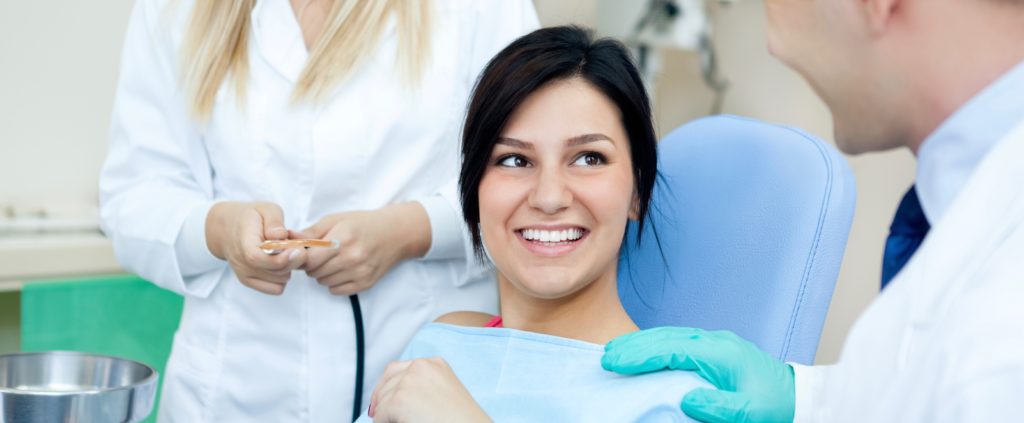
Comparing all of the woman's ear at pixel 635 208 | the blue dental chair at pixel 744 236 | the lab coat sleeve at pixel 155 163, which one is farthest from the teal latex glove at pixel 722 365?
the lab coat sleeve at pixel 155 163

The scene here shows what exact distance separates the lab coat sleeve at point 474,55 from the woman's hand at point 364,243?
0.03 m

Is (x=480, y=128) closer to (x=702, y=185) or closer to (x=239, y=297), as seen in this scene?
(x=702, y=185)

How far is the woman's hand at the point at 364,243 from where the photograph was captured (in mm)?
1570

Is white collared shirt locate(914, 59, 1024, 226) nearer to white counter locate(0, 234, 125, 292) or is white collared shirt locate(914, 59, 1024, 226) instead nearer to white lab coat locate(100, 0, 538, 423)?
white lab coat locate(100, 0, 538, 423)

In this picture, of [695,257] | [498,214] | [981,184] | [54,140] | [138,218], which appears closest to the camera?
[981,184]

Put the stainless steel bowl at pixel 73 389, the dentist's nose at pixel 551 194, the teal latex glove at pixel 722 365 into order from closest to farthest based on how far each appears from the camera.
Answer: the stainless steel bowl at pixel 73 389 < the teal latex glove at pixel 722 365 < the dentist's nose at pixel 551 194

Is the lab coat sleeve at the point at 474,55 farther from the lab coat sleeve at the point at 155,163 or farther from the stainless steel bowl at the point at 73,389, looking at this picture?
the stainless steel bowl at the point at 73,389

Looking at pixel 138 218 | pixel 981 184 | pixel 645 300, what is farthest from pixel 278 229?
pixel 981 184

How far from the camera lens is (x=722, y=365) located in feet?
4.34

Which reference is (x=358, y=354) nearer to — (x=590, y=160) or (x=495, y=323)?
(x=495, y=323)

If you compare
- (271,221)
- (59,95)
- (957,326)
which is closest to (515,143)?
(271,221)

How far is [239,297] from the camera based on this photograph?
171cm

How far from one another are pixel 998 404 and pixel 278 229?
3.38 feet

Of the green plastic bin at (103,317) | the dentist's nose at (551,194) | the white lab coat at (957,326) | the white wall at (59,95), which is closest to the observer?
the white lab coat at (957,326)
